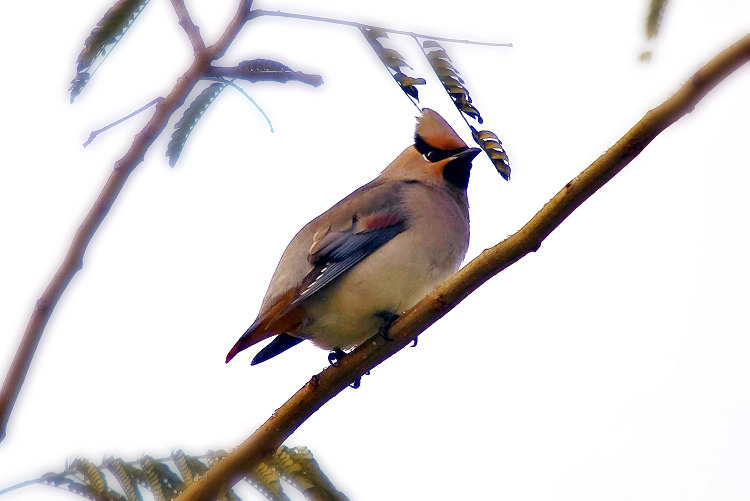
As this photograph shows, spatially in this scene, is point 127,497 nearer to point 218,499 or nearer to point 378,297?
point 218,499

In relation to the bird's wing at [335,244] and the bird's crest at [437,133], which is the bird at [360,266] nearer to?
the bird's wing at [335,244]

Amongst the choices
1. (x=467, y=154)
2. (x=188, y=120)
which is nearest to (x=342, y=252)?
(x=467, y=154)

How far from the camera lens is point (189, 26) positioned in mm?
2096

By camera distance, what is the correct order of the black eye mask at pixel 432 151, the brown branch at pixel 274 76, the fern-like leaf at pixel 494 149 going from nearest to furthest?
the brown branch at pixel 274 76 → the fern-like leaf at pixel 494 149 → the black eye mask at pixel 432 151

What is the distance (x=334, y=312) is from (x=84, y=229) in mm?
2557

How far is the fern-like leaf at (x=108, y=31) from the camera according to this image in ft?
7.80

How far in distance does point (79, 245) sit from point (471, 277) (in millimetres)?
1350

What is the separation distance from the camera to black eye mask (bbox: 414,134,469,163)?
17.6 ft

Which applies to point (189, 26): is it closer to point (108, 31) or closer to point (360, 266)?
point (108, 31)

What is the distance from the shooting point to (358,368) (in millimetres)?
3379

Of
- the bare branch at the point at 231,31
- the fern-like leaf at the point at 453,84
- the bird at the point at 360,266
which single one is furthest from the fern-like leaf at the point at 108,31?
the bird at the point at 360,266

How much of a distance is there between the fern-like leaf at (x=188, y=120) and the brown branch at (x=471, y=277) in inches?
31.2

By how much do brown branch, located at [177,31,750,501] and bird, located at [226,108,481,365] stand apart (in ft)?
2.54

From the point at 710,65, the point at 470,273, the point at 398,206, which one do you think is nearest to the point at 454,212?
the point at 398,206
